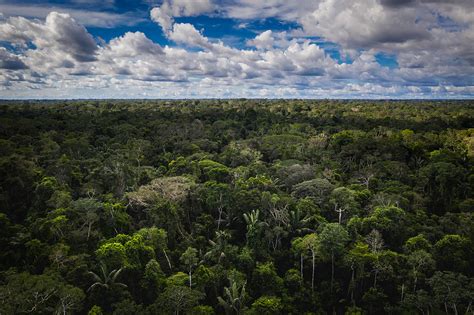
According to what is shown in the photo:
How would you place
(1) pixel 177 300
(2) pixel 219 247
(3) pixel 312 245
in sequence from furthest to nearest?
1. (2) pixel 219 247
2. (3) pixel 312 245
3. (1) pixel 177 300

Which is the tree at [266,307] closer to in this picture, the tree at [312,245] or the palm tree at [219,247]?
the tree at [312,245]

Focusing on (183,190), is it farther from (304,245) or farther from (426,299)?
(426,299)

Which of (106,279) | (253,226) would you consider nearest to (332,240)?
(253,226)

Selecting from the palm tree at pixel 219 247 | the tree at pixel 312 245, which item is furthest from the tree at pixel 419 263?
the palm tree at pixel 219 247

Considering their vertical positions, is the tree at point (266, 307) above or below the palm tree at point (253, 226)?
below

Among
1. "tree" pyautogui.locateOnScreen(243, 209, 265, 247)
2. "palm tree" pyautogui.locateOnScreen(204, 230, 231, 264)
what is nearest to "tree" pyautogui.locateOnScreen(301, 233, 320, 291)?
"tree" pyautogui.locateOnScreen(243, 209, 265, 247)

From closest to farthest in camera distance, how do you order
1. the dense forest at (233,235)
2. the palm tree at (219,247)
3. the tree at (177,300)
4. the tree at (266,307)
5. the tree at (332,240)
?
1. the tree at (177,300)
2. the tree at (266,307)
3. the dense forest at (233,235)
4. the tree at (332,240)
5. the palm tree at (219,247)

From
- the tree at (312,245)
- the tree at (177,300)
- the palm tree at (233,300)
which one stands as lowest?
the palm tree at (233,300)

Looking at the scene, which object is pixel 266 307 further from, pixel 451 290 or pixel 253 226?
pixel 451 290

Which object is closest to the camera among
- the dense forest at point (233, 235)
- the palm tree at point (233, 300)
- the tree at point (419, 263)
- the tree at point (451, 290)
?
the tree at point (451, 290)
